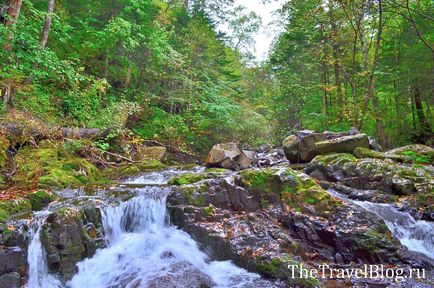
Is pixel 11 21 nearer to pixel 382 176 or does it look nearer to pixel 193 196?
pixel 193 196

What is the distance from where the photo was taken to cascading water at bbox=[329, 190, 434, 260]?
598 centimetres

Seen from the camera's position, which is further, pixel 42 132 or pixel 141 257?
pixel 42 132

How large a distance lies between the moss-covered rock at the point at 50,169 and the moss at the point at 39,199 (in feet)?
2.55

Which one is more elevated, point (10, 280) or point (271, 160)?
point (271, 160)

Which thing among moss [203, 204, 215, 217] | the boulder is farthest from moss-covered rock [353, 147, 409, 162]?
moss [203, 204, 215, 217]

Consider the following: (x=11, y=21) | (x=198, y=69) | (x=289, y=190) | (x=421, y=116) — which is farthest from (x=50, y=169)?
(x=421, y=116)

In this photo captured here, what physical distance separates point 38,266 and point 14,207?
1.39 meters

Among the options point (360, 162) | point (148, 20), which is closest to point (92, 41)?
point (148, 20)

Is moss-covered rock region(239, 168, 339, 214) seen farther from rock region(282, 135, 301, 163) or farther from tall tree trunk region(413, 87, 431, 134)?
tall tree trunk region(413, 87, 431, 134)

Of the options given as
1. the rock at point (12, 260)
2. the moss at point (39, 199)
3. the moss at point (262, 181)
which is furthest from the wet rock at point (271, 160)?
the rock at point (12, 260)

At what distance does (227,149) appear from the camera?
1291 centimetres

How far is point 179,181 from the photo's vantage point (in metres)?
7.50

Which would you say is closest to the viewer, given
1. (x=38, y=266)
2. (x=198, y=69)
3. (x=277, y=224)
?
(x=38, y=266)

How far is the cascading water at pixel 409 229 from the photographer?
19.6 feet
